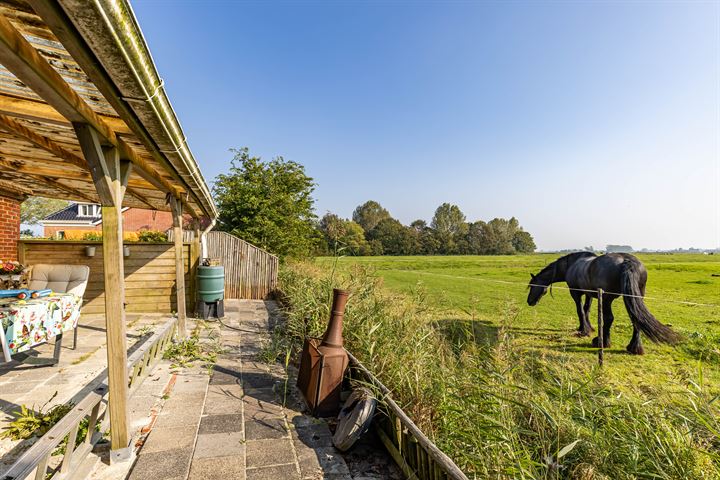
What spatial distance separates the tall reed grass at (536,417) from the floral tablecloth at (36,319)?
125 inches

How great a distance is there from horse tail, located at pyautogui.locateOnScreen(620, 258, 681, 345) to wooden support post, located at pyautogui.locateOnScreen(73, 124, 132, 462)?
19.2 ft

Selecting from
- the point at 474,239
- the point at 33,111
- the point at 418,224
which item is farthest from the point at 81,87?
the point at 418,224

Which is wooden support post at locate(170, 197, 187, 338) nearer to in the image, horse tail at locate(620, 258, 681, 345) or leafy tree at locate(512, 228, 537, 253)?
horse tail at locate(620, 258, 681, 345)

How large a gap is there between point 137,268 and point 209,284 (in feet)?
5.23

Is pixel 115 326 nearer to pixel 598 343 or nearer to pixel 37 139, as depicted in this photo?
pixel 37 139

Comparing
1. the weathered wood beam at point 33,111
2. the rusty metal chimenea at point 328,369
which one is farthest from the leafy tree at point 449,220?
the weathered wood beam at point 33,111

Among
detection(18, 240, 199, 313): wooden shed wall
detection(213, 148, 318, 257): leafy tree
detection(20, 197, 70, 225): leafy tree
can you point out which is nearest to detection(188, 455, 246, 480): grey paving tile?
detection(18, 240, 199, 313): wooden shed wall

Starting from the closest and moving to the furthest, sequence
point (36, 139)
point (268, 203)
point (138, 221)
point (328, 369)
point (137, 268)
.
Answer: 1. point (36, 139)
2. point (328, 369)
3. point (137, 268)
4. point (268, 203)
5. point (138, 221)

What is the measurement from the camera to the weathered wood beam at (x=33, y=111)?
2018 mm

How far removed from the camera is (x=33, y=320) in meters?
3.41

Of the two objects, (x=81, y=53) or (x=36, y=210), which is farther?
(x=36, y=210)

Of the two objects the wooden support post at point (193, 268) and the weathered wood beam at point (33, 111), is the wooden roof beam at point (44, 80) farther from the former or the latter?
the wooden support post at point (193, 268)

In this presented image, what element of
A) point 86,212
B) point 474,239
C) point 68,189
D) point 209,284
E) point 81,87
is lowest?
point 209,284

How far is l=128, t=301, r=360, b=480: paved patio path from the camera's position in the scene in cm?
228
